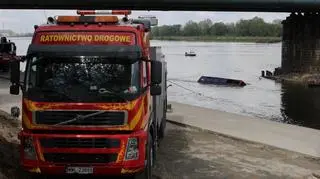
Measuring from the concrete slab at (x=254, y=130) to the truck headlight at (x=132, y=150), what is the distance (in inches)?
291

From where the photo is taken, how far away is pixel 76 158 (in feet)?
29.1

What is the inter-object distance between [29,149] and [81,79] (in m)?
1.37

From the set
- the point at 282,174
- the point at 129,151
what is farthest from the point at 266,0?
the point at 129,151

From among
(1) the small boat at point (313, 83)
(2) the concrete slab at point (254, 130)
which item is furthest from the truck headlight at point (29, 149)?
(1) the small boat at point (313, 83)

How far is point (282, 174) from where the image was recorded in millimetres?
12359

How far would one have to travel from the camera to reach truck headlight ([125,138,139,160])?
8.80m

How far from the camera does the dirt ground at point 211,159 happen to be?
11.9m

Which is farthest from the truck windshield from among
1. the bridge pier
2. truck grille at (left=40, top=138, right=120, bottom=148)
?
the bridge pier

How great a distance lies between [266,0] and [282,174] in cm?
4058

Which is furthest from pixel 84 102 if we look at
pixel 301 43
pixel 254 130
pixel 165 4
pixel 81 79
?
pixel 301 43

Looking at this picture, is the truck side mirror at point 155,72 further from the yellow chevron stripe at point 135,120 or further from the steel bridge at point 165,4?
the steel bridge at point 165,4

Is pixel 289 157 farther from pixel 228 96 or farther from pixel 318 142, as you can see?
pixel 228 96

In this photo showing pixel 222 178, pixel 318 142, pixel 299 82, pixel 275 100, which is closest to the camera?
pixel 222 178

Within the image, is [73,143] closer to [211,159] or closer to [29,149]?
[29,149]
